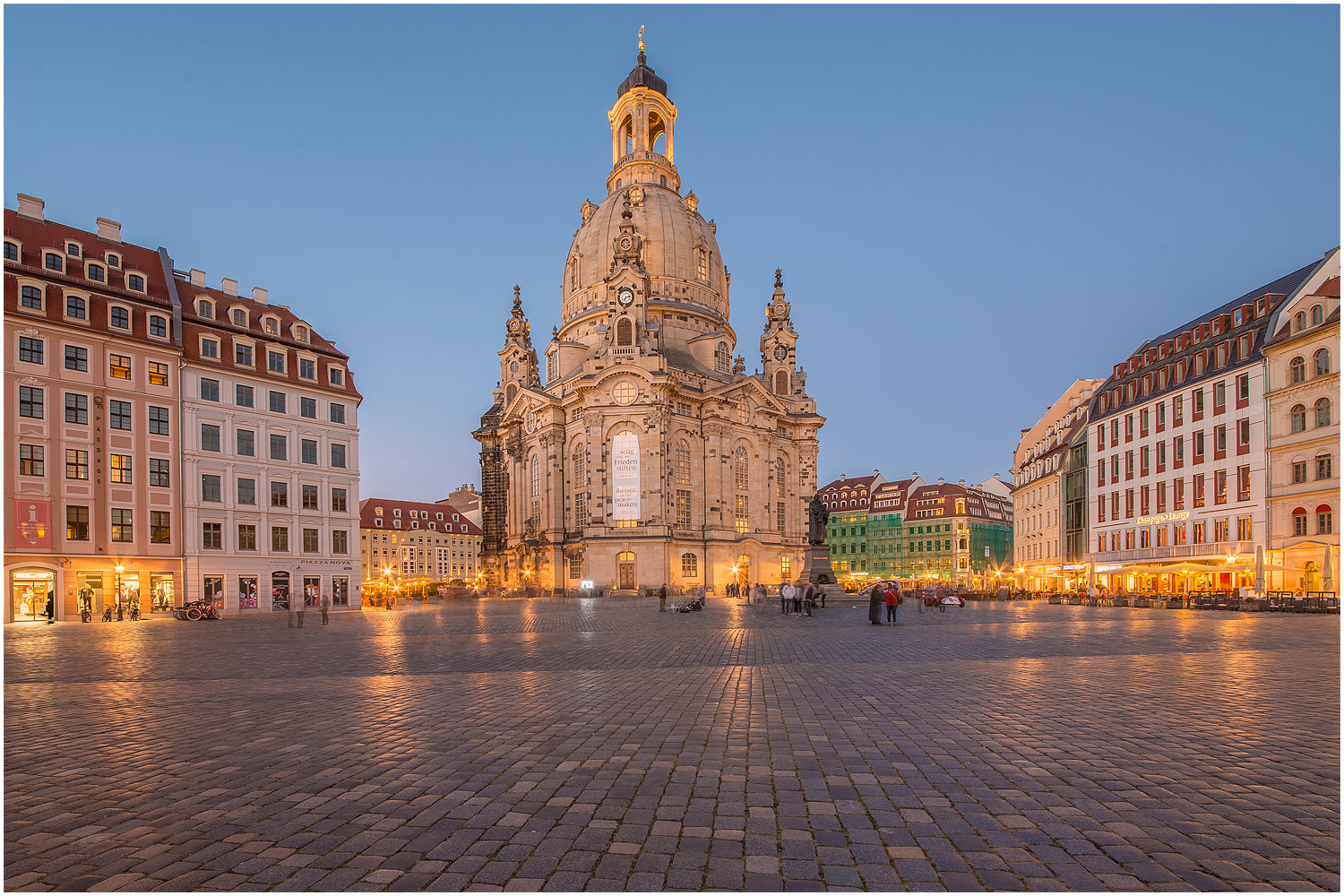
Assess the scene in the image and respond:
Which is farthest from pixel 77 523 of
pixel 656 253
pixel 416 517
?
pixel 416 517

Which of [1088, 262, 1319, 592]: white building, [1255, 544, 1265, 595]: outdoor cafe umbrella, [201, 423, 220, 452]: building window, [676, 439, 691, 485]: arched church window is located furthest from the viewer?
[676, 439, 691, 485]: arched church window

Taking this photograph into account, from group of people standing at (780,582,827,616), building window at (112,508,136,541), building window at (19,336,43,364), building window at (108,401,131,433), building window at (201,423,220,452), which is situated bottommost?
group of people standing at (780,582,827,616)

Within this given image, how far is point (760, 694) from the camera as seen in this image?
1127 cm

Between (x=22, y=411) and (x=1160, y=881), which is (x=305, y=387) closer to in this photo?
(x=22, y=411)

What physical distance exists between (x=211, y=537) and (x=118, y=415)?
26.0ft

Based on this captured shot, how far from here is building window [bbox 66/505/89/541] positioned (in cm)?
3825

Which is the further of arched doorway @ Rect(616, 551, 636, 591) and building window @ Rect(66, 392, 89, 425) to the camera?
arched doorway @ Rect(616, 551, 636, 591)

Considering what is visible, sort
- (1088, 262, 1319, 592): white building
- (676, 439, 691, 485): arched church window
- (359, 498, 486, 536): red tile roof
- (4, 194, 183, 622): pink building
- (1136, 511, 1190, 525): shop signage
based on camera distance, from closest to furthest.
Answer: (4, 194, 183, 622): pink building
(1088, 262, 1319, 592): white building
(1136, 511, 1190, 525): shop signage
(676, 439, 691, 485): arched church window
(359, 498, 486, 536): red tile roof

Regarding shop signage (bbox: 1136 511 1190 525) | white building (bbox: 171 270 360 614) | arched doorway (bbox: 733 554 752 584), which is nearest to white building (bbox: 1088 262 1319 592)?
shop signage (bbox: 1136 511 1190 525)

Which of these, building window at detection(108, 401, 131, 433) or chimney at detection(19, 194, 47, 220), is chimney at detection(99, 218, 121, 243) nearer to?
chimney at detection(19, 194, 47, 220)

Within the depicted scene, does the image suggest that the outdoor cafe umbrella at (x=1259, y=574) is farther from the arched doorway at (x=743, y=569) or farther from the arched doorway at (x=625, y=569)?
the arched doorway at (x=625, y=569)

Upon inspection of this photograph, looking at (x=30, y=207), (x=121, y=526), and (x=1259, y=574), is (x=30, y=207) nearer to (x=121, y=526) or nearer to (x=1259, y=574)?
(x=121, y=526)

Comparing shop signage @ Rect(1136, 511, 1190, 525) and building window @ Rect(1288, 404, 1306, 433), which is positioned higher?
building window @ Rect(1288, 404, 1306, 433)

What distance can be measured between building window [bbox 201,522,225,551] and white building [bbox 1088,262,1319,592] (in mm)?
54202
